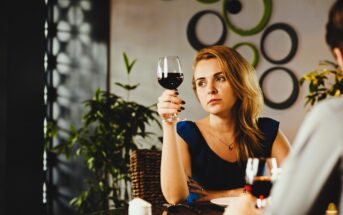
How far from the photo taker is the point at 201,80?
95.7 inches

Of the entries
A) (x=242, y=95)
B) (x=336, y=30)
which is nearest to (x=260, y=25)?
(x=242, y=95)

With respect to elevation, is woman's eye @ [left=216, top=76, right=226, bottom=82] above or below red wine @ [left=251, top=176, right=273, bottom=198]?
above

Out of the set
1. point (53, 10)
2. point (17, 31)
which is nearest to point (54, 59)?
point (53, 10)

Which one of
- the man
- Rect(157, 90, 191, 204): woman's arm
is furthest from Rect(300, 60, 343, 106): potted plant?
the man

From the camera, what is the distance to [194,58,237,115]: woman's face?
2.38m

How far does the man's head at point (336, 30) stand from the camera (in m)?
0.87

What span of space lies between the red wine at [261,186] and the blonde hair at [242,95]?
4.02 feet

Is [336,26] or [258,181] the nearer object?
[336,26]

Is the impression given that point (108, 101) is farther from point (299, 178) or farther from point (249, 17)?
point (299, 178)

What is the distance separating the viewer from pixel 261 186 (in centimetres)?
118

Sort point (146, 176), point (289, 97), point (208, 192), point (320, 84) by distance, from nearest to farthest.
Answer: point (208, 192) → point (146, 176) → point (320, 84) → point (289, 97)

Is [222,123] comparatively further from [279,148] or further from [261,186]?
[261,186]

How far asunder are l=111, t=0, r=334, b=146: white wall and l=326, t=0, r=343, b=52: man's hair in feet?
11.1

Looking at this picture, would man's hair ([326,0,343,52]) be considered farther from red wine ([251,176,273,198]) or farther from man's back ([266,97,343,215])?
red wine ([251,176,273,198])
